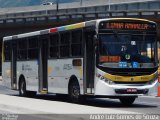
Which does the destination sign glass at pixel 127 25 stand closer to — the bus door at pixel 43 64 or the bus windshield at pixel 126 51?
the bus windshield at pixel 126 51

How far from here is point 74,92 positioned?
2292 cm

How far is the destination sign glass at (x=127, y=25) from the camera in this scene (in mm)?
21438

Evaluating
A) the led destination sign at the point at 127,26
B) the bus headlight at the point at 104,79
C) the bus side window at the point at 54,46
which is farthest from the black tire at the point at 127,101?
the bus side window at the point at 54,46

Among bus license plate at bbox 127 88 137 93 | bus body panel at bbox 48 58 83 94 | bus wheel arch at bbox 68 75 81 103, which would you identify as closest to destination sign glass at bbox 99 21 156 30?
bus body panel at bbox 48 58 83 94

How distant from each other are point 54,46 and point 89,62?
3465mm

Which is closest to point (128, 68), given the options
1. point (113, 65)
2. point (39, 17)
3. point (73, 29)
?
point (113, 65)

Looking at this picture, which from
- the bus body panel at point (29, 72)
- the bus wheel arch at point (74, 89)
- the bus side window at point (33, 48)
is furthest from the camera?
the bus body panel at point (29, 72)

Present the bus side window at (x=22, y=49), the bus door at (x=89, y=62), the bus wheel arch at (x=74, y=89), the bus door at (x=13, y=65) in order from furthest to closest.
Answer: the bus door at (x=13, y=65) → the bus side window at (x=22, y=49) → the bus wheel arch at (x=74, y=89) → the bus door at (x=89, y=62)

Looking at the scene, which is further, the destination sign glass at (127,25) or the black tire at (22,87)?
the black tire at (22,87)

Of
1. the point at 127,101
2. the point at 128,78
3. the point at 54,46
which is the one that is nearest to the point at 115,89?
the point at 128,78

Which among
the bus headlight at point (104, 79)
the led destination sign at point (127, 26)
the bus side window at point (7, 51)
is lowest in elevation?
the bus headlight at point (104, 79)

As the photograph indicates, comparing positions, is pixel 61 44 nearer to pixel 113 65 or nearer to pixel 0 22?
pixel 113 65

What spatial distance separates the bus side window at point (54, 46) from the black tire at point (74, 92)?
1.99 meters

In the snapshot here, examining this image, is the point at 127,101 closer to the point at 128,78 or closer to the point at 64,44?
A: the point at 128,78
